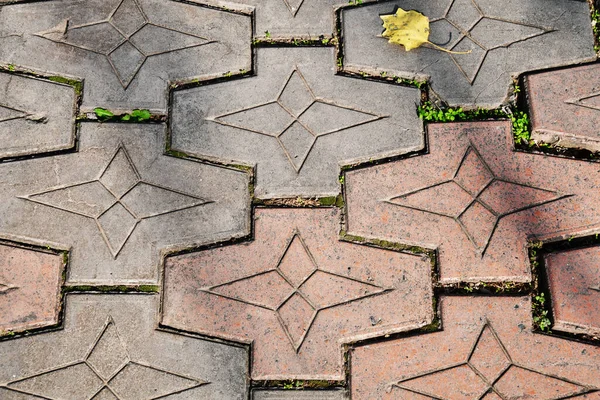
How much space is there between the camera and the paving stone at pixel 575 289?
2057 millimetres

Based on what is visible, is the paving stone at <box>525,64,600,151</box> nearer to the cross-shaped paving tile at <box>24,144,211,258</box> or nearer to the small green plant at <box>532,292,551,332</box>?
the small green plant at <box>532,292,551,332</box>

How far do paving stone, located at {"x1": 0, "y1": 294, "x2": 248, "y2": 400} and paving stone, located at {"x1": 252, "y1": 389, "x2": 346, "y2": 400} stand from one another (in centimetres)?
6

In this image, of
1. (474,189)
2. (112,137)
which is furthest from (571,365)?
(112,137)

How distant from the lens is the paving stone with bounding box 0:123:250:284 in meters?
2.12

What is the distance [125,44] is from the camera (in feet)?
7.68

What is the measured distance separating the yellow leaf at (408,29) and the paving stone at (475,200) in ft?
1.24

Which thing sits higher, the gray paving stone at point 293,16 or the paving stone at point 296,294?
the gray paving stone at point 293,16

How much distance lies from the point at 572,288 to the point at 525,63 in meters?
0.92

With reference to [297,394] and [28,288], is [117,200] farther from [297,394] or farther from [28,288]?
[297,394]

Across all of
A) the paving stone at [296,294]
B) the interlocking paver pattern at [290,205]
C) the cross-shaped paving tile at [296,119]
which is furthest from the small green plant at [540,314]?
the cross-shaped paving tile at [296,119]

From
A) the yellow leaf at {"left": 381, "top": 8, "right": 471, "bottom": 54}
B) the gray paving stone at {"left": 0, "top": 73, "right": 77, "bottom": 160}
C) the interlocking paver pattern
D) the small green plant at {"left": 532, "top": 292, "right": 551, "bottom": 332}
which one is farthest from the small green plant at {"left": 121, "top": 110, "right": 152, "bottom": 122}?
the small green plant at {"left": 532, "top": 292, "right": 551, "bottom": 332}

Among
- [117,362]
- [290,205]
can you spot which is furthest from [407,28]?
[117,362]

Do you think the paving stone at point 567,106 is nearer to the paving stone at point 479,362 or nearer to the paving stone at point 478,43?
the paving stone at point 478,43

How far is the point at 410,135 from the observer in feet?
7.33
